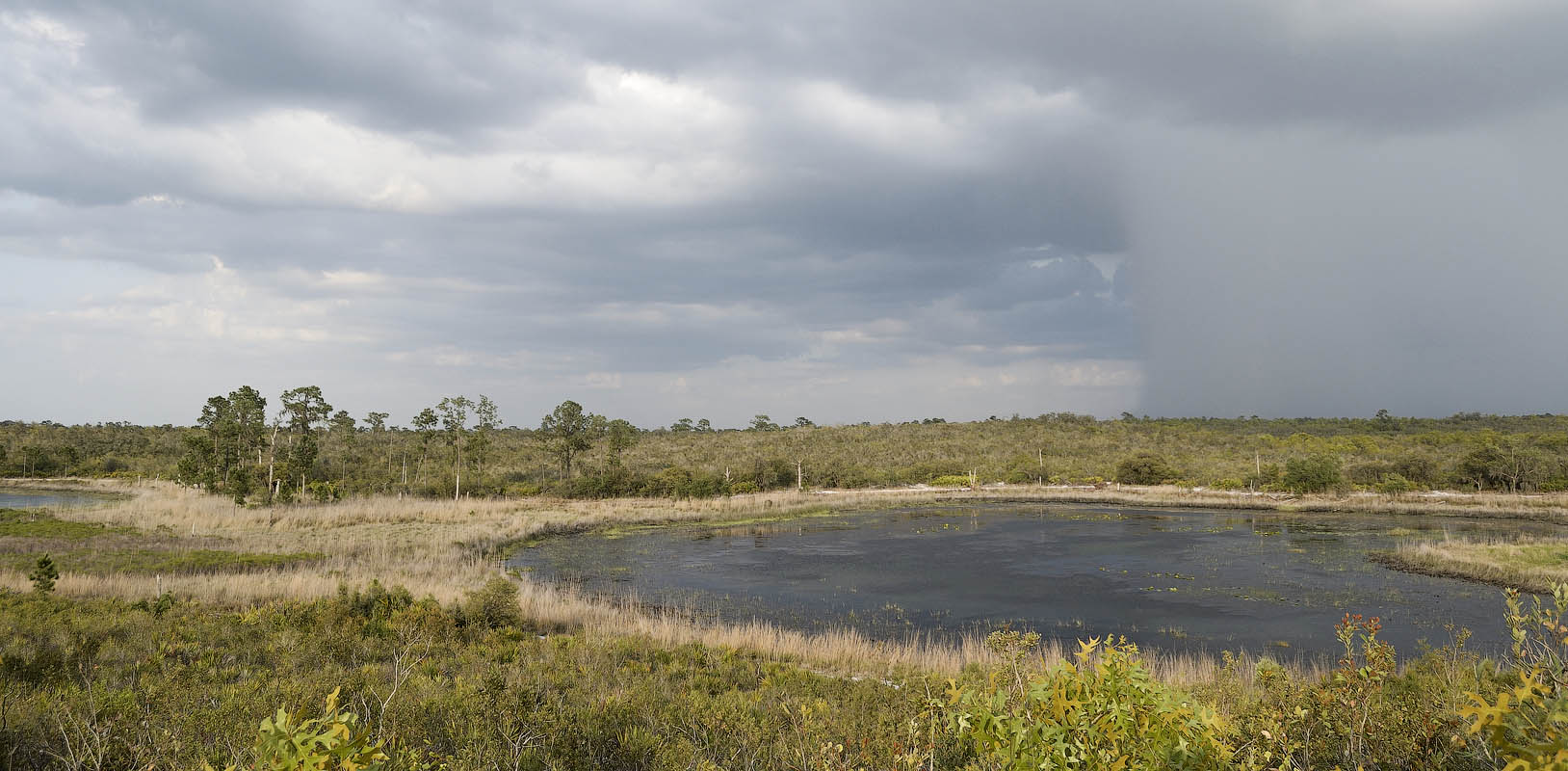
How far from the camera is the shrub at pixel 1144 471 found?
54594mm

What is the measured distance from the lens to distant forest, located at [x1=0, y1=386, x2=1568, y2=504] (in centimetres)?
4459

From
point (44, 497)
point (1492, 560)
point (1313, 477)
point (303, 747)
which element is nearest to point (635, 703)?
point (303, 747)

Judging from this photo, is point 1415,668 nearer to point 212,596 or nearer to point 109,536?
point 212,596

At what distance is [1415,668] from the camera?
10297 mm

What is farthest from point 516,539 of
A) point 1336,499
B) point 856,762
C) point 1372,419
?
point 1372,419

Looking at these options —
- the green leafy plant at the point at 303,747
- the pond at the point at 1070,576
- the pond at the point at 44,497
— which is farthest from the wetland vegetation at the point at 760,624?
the pond at the point at 44,497

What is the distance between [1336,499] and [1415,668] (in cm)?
3942

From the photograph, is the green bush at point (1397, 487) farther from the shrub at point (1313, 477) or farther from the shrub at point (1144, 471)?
the shrub at point (1144, 471)

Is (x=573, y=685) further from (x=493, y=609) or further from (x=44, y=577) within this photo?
(x=44, y=577)

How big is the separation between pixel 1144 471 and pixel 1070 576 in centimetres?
3590

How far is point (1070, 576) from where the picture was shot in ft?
78.9

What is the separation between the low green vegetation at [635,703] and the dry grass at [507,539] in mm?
1517

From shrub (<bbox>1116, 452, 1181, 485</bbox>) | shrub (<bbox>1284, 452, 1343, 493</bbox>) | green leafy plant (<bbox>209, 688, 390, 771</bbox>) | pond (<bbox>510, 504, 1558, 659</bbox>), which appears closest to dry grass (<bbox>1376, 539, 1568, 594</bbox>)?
pond (<bbox>510, 504, 1558, 659</bbox>)

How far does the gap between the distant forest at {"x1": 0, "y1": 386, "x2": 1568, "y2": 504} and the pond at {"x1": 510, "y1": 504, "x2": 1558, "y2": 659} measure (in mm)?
14822
